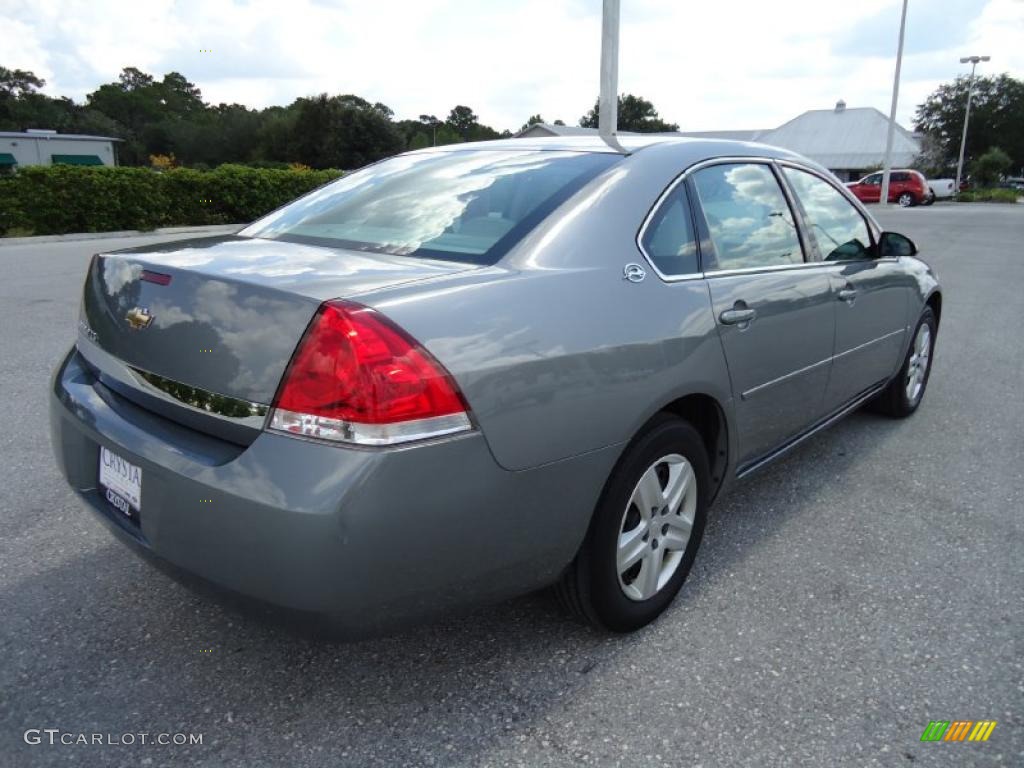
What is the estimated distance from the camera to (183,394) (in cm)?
205

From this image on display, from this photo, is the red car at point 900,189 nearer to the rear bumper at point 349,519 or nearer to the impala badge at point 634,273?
the impala badge at point 634,273

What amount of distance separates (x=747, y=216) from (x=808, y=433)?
1091 mm

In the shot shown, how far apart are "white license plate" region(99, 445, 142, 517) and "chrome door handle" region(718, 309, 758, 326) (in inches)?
73.2

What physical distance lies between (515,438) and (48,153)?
67.0 m

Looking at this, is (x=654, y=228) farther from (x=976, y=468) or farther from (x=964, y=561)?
(x=976, y=468)

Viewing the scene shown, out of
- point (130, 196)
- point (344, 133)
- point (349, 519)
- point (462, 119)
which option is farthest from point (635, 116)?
point (349, 519)

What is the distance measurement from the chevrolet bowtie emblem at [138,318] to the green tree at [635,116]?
96.5 m

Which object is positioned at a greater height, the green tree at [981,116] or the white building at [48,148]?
the green tree at [981,116]

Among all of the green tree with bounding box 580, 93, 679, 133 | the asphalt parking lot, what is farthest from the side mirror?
the green tree with bounding box 580, 93, 679, 133

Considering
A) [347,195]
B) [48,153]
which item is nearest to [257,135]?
[48,153]

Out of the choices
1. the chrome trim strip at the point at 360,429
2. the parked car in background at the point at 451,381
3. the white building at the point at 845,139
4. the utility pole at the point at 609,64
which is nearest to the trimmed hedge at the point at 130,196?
the utility pole at the point at 609,64

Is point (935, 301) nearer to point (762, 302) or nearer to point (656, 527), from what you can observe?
point (762, 302)

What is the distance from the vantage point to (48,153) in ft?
189
